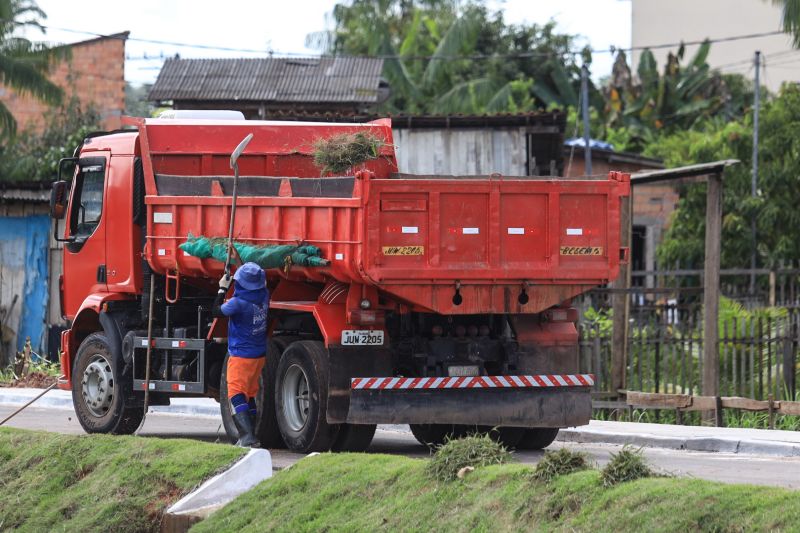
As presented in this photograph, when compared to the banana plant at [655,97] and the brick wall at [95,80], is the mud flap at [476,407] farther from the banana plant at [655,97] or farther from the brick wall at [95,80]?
the banana plant at [655,97]

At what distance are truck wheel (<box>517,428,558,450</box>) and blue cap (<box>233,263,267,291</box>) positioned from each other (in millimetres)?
3075

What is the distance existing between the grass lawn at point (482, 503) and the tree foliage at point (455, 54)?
36026 millimetres

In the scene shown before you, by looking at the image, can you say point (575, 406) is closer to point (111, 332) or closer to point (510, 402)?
point (510, 402)

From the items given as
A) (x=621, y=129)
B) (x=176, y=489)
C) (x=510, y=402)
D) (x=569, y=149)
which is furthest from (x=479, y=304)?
(x=621, y=129)

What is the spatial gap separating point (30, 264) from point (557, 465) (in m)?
18.3

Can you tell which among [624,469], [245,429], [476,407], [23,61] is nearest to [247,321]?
Result: [245,429]

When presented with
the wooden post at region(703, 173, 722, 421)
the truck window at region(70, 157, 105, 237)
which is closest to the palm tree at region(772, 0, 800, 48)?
the wooden post at region(703, 173, 722, 421)

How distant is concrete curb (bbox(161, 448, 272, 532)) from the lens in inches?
334

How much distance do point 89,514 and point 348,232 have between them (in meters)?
3.32

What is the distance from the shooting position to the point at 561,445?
13477 mm

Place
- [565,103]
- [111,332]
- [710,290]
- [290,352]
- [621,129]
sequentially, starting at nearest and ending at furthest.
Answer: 1. [290,352]
2. [111,332]
3. [710,290]
4. [621,129]
5. [565,103]

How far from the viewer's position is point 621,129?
4572 centimetres

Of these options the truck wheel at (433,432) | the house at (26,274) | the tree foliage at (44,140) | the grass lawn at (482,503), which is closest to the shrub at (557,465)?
the grass lawn at (482,503)

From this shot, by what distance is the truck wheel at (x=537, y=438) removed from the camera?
12734 mm
